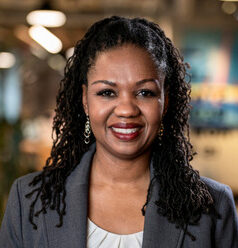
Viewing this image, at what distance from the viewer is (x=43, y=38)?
Result: 827 centimetres

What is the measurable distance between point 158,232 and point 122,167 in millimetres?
284

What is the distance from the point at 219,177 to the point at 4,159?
3111mm

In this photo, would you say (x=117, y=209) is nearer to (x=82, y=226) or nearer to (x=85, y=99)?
(x=82, y=226)

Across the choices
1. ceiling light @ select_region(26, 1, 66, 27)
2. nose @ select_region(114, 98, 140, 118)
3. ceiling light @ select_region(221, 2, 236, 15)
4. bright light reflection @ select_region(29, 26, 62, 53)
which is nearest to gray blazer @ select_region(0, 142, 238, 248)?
nose @ select_region(114, 98, 140, 118)

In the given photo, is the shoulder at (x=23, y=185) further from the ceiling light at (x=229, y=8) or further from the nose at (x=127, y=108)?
the ceiling light at (x=229, y=8)

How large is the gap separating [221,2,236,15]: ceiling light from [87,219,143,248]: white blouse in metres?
→ 4.78

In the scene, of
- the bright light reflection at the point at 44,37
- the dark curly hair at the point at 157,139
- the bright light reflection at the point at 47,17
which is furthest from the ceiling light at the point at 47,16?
the dark curly hair at the point at 157,139

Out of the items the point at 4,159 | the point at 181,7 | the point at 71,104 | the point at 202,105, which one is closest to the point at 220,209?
the point at 71,104

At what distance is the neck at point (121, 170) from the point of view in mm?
1649

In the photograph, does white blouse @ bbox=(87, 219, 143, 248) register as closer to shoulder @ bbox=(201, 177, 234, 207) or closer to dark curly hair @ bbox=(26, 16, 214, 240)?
dark curly hair @ bbox=(26, 16, 214, 240)

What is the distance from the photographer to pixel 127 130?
1.52 meters

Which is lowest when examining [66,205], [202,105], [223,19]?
[66,205]

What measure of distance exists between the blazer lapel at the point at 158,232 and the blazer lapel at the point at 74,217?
0.23 meters

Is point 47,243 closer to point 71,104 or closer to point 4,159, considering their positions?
point 71,104
